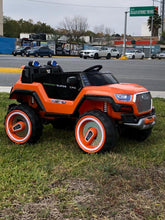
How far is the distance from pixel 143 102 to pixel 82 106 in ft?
3.09

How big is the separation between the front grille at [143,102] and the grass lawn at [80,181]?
0.64 metres

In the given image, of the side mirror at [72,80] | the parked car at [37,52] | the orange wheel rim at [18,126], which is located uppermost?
the parked car at [37,52]

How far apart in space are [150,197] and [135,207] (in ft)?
0.91

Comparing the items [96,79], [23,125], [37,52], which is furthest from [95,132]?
[37,52]

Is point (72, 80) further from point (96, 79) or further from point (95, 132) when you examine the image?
point (95, 132)

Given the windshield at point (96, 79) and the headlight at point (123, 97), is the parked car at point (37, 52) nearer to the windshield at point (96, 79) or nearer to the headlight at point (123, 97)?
the windshield at point (96, 79)

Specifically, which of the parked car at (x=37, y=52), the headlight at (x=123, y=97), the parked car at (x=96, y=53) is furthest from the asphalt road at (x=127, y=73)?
the parked car at (x=96, y=53)

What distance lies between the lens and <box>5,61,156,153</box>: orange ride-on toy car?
4508mm

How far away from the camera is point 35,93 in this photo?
199 inches

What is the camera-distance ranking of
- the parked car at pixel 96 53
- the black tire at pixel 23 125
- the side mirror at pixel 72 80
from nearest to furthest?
1. the side mirror at pixel 72 80
2. the black tire at pixel 23 125
3. the parked car at pixel 96 53

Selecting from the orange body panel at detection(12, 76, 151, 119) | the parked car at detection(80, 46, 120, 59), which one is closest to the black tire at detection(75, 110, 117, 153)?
the orange body panel at detection(12, 76, 151, 119)

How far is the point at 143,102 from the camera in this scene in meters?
4.77

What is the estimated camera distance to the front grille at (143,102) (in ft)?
15.2

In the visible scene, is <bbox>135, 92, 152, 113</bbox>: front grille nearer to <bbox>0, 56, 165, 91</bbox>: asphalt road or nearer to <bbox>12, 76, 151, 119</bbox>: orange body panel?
<bbox>12, 76, 151, 119</bbox>: orange body panel
